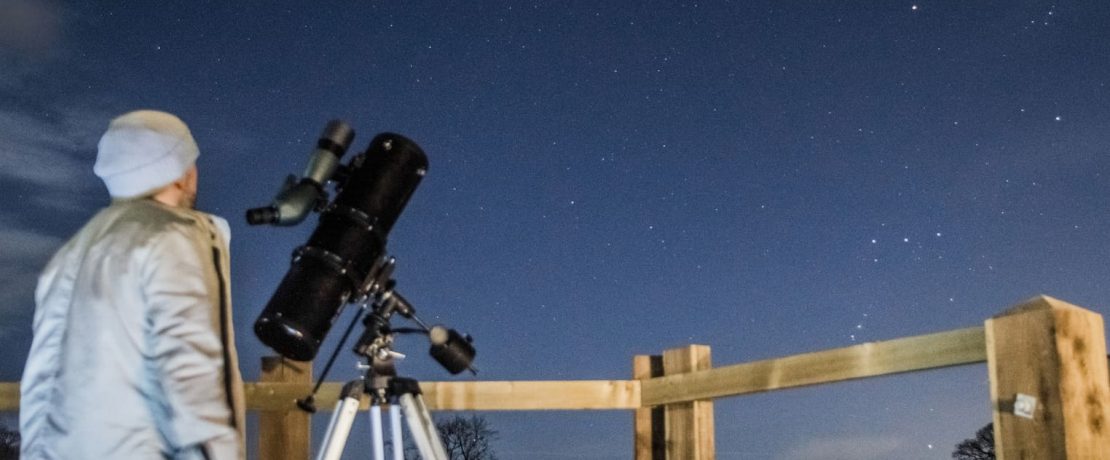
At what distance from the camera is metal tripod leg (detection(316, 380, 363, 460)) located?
3459 millimetres

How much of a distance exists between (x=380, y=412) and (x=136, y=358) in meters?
1.21

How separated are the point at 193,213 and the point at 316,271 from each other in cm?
80

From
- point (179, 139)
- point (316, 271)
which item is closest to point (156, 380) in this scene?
point (179, 139)

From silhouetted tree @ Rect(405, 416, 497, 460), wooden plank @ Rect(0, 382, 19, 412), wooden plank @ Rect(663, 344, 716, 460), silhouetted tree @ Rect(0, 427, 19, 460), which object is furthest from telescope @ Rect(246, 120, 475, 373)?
silhouetted tree @ Rect(405, 416, 497, 460)

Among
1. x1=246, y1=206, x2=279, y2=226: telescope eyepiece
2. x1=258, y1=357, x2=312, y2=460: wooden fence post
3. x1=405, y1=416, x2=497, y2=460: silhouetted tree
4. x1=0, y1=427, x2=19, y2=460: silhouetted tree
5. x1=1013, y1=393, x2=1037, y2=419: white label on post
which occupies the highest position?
x1=405, y1=416, x2=497, y2=460: silhouetted tree

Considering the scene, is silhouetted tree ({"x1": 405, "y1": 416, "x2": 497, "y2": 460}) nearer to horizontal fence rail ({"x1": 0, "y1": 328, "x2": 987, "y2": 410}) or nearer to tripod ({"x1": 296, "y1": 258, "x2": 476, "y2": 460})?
horizontal fence rail ({"x1": 0, "y1": 328, "x2": 987, "y2": 410})

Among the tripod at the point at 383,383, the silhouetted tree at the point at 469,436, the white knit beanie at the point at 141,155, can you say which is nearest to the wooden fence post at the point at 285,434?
the tripod at the point at 383,383

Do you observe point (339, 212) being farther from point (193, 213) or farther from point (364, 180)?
point (193, 213)

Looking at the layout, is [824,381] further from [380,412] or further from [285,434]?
[285,434]

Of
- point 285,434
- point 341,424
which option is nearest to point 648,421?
point 285,434

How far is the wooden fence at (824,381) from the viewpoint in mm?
2762

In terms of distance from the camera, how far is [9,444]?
7816 mm

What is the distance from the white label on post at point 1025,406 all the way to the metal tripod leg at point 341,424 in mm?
1879

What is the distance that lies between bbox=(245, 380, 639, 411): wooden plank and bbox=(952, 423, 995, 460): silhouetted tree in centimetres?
1413
